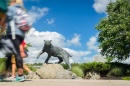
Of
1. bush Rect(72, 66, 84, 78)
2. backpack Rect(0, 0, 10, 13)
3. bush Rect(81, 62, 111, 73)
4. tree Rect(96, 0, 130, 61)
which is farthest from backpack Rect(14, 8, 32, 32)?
tree Rect(96, 0, 130, 61)

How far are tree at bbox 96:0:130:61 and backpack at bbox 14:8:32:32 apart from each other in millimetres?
26017

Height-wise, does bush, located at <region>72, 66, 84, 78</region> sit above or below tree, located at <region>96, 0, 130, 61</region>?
below

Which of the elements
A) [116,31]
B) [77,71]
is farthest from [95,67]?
[116,31]

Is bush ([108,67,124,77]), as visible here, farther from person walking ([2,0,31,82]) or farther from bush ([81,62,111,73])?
person walking ([2,0,31,82])

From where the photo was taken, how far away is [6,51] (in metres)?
6.93

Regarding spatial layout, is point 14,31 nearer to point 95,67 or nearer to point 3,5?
point 3,5

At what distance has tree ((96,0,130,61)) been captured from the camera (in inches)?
1312

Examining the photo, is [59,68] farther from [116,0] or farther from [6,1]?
[116,0]

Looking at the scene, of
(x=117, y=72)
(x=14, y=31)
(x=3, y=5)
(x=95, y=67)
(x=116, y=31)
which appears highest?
(x=116, y=31)

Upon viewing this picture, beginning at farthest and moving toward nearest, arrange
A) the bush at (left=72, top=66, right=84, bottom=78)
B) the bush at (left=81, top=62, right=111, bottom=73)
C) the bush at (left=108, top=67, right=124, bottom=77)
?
the bush at (left=108, top=67, right=124, bottom=77)
the bush at (left=81, top=62, right=111, bottom=73)
the bush at (left=72, top=66, right=84, bottom=78)

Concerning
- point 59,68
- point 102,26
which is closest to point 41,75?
point 59,68

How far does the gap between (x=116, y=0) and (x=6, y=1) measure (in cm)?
3361

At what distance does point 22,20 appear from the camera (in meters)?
6.89

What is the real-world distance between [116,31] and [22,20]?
27.5 m
